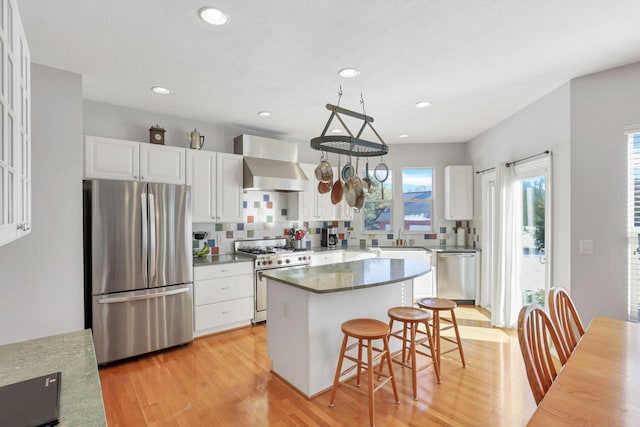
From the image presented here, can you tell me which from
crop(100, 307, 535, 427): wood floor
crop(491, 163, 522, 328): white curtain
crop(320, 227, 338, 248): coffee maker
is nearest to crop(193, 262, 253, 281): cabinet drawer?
crop(100, 307, 535, 427): wood floor

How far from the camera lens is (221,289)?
3.72m

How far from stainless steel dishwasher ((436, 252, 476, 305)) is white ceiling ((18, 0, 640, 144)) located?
223 cm

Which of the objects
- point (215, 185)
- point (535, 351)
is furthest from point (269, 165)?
point (535, 351)

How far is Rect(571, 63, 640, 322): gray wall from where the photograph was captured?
101 inches

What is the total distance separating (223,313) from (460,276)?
337cm

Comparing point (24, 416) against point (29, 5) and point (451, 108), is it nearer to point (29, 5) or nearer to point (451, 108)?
point (29, 5)

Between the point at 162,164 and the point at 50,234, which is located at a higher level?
the point at 162,164

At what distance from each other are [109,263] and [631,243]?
172 inches

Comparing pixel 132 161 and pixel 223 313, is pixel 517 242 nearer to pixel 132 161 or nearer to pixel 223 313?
pixel 223 313

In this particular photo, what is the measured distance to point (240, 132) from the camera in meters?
4.44

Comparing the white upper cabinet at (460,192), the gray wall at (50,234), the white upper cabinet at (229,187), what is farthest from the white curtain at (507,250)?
the gray wall at (50,234)

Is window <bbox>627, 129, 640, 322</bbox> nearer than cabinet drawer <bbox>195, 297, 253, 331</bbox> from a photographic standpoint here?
Yes

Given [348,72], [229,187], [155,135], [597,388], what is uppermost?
[348,72]

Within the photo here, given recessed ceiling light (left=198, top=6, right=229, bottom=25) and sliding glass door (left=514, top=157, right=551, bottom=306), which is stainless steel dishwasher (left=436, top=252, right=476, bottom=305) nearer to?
sliding glass door (left=514, top=157, right=551, bottom=306)
